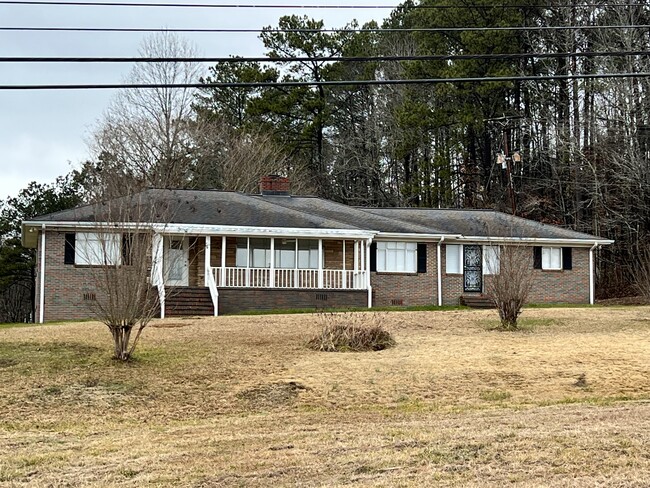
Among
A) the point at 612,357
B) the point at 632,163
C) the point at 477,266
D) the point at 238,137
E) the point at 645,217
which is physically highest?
the point at 238,137

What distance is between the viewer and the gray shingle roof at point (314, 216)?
27.3 meters

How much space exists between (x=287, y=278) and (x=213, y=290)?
2.82 metres

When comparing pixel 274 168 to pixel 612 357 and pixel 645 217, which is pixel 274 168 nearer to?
pixel 645 217

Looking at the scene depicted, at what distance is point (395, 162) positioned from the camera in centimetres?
4828

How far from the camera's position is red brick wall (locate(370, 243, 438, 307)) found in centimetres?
2898

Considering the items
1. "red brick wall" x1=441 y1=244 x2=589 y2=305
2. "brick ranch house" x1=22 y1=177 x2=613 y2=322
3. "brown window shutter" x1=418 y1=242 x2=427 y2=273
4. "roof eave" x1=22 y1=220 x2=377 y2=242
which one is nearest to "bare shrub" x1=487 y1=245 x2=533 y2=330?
"brick ranch house" x1=22 y1=177 x2=613 y2=322

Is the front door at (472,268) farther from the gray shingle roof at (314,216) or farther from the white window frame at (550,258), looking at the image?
the white window frame at (550,258)

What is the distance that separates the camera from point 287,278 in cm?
2742

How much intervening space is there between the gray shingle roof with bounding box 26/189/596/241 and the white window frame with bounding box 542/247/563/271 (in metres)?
0.51

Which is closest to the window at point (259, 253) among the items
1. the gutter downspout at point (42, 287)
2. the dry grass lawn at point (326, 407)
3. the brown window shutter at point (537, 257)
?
the gutter downspout at point (42, 287)

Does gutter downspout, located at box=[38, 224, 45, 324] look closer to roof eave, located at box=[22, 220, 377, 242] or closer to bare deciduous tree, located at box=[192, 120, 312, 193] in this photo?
roof eave, located at box=[22, 220, 377, 242]

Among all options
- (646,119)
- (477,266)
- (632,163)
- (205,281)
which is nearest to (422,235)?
(477,266)

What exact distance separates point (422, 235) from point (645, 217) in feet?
43.2

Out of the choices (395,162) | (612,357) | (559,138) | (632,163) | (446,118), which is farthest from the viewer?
(395,162)
